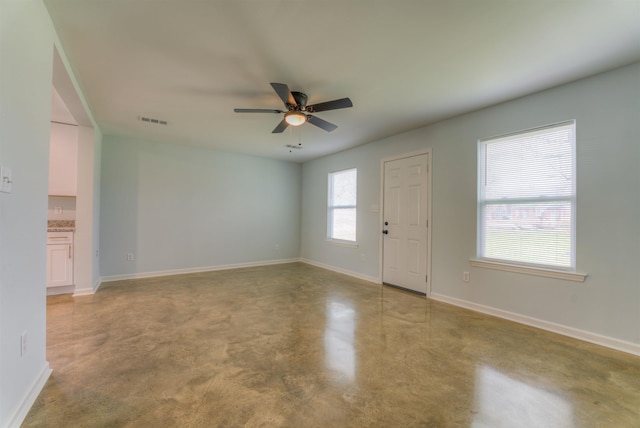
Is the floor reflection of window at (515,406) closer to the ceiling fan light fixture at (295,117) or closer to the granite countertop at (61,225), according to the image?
the ceiling fan light fixture at (295,117)

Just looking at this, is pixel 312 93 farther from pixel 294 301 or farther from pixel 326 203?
pixel 326 203

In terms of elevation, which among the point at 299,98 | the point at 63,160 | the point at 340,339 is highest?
the point at 299,98

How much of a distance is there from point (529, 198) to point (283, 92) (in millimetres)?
2972

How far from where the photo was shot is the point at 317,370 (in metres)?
2.08

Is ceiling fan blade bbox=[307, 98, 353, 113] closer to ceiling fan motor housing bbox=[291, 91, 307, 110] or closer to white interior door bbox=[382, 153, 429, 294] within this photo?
ceiling fan motor housing bbox=[291, 91, 307, 110]

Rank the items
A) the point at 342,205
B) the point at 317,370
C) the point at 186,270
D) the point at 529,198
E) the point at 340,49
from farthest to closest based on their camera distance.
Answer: the point at 342,205 < the point at 186,270 < the point at 529,198 < the point at 340,49 < the point at 317,370

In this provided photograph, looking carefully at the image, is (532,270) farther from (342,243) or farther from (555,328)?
(342,243)

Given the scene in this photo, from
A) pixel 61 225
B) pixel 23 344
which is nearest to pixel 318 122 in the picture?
pixel 23 344

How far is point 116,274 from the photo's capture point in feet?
15.5

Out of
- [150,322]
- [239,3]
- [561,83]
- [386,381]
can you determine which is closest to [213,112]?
[239,3]

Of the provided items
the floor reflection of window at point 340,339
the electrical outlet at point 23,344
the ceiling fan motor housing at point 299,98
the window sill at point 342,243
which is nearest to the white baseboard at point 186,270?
the window sill at point 342,243

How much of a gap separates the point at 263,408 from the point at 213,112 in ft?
11.2

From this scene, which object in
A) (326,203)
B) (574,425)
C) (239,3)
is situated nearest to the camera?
(574,425)

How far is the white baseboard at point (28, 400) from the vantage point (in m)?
1.45
